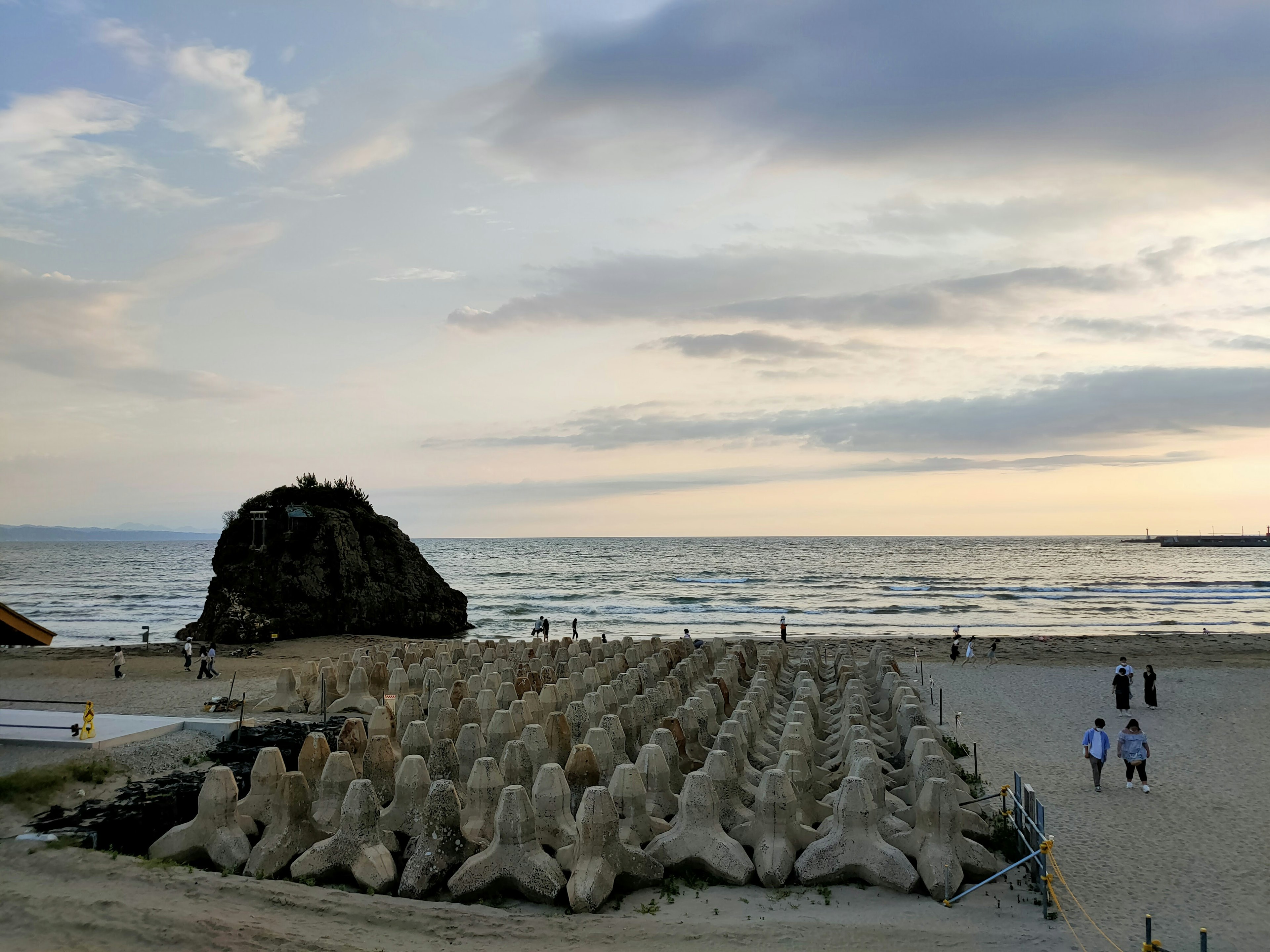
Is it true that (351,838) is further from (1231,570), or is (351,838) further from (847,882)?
(1231,570)

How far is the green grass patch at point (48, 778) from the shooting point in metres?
12.0

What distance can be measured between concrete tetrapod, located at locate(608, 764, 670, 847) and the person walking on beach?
783 cm

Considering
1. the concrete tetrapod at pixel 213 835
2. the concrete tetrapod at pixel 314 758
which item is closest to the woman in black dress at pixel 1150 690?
the concrete tetrapod at pixel 314 758

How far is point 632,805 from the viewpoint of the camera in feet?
34.1

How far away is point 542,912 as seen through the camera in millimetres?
9242

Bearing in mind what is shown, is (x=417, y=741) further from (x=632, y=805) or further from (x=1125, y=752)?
(x=1125, y=752)

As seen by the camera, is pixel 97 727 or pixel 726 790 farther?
pixel 97 727

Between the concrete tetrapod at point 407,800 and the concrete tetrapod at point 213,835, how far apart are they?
1579mm

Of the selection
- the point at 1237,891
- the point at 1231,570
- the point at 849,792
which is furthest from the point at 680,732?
the point at 1231,570

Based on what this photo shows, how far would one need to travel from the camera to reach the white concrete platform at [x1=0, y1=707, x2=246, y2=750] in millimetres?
14047

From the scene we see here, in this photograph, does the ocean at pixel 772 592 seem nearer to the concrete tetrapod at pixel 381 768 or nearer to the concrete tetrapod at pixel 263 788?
the concrete tetrapod at pixel 381 768

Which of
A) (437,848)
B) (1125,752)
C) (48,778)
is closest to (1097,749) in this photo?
(1125,752)

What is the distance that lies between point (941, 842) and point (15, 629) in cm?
1343

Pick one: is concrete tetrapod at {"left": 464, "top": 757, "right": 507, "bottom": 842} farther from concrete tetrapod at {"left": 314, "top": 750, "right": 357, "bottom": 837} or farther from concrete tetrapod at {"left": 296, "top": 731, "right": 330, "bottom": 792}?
concrete tetrapod at {"left": 296, "top": 731, "right": 330, "bottom": 792}
